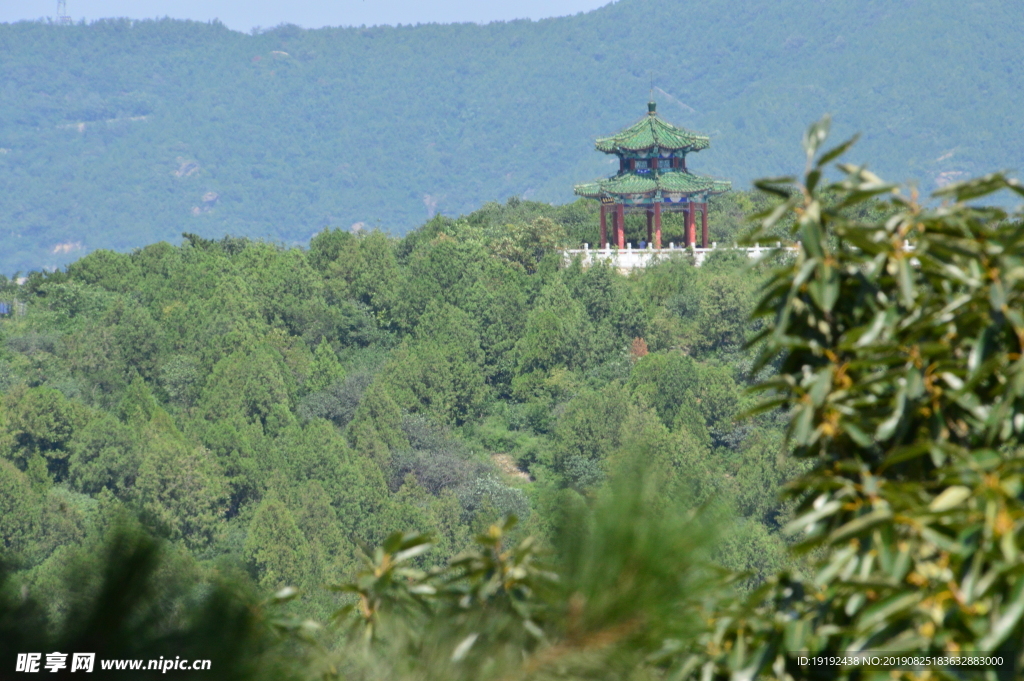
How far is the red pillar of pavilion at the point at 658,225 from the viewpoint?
54906mm

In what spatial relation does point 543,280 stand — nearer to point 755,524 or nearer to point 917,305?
point 755,524

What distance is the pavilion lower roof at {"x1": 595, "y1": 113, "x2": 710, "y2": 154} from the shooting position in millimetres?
55688

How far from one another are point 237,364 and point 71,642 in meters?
51.7

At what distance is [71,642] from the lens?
8.84 feet

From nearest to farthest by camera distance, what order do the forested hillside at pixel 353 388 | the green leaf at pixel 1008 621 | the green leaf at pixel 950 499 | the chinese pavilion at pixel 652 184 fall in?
the green leaf at pixel 1008 621
the green leaf at pixel 950 499
the forested hillside at pixel 353 388
the chinese pavilion at pixel 652 184

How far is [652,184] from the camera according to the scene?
53.9m

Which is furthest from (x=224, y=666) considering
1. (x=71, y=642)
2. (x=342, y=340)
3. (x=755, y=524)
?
(x=342, y=340)

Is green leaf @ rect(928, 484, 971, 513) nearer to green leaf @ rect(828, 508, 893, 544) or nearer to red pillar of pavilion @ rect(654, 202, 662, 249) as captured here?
green leaf @ rect(828, 508, 893, 544)

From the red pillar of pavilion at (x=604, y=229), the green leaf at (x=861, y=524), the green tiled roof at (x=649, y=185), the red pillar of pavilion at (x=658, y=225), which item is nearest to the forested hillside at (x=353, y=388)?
the red pillar of pavilion at (x=658, y=225)

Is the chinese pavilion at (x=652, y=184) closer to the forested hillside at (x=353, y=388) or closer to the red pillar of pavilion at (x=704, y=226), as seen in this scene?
the red pillar of pavilion at (x=704, y=226)

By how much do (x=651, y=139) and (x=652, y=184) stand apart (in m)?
2.81

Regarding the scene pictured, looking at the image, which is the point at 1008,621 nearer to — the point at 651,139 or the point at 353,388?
the point at 353,388

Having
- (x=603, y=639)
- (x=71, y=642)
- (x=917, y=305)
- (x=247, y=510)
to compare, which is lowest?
(x=247, y=510)

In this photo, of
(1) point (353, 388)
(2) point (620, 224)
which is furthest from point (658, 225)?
(1) point (353, 388)
